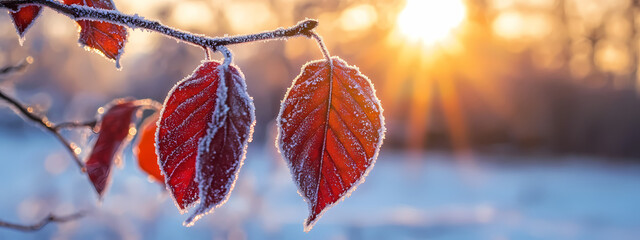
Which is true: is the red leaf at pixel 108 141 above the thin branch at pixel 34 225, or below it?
above

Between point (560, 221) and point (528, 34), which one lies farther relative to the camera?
point (528, 34)

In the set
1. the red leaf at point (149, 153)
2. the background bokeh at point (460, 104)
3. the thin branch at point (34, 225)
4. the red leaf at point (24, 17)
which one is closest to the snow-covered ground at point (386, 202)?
the background bokeh at point (460, 104)

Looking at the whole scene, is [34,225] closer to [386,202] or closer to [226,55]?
[226,55]

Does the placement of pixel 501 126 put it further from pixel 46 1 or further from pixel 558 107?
pixel 46 1

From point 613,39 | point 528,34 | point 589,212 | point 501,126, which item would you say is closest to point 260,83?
point 501,126

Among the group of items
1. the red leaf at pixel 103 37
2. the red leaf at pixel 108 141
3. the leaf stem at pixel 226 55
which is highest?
the leaf stem at pixel 226 55

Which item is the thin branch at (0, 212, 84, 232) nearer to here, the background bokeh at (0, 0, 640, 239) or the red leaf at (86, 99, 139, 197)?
the red leaf at (86, 99, 139, 197)

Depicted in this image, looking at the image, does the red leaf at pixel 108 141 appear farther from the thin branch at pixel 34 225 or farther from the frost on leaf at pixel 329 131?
the frost on leaf at pixel 329 131
